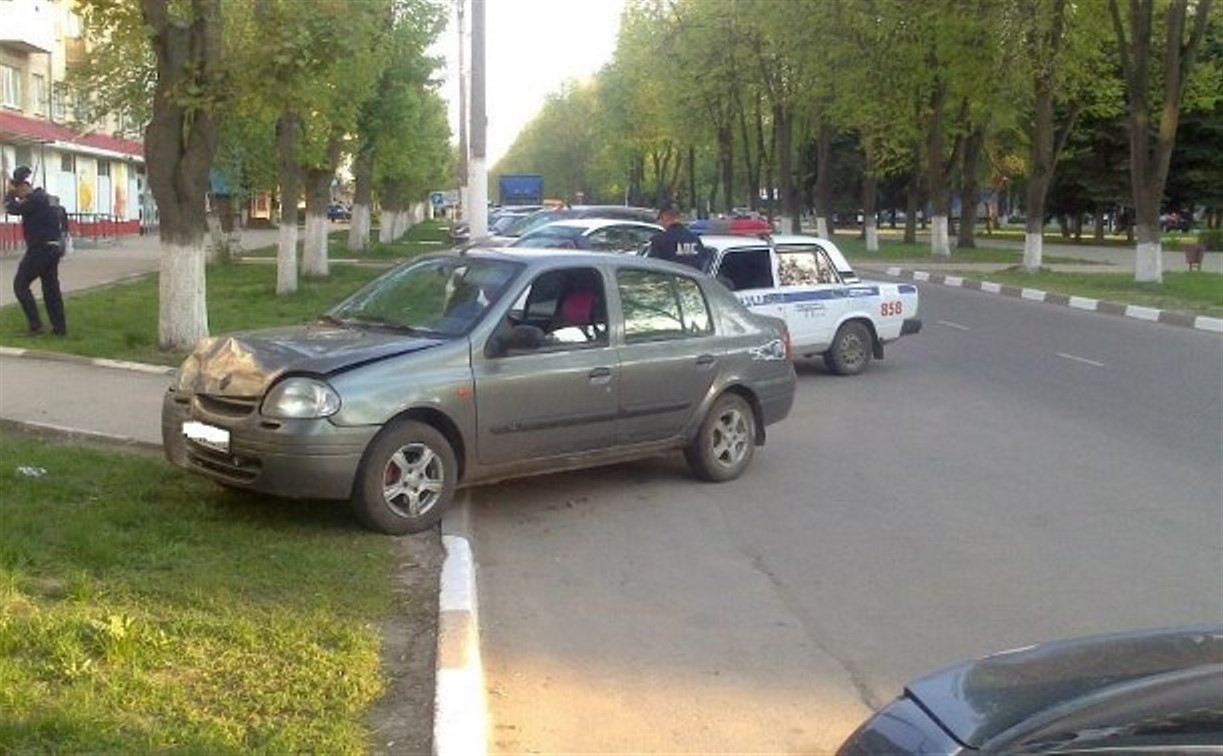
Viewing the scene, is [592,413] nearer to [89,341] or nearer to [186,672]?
[186,672]

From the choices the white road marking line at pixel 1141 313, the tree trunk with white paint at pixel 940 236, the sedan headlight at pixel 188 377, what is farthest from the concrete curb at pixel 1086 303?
the sedan headlight at pixel 188 377

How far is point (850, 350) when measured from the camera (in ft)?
49.4

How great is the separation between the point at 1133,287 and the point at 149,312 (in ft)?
60.1

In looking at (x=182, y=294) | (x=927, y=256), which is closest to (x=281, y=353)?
(x=182, y=294)

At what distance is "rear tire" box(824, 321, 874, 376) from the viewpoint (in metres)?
14.9

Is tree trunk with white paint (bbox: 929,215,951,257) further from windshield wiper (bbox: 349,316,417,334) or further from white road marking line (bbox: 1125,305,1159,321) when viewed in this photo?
windshield wiper (bbox: 349,316,417,334)

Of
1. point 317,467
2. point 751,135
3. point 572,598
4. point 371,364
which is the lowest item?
point 572,598

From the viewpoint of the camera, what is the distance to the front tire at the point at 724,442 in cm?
914

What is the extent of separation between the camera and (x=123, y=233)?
5562cm

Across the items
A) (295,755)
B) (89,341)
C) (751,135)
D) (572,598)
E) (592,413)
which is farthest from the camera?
(751,135)

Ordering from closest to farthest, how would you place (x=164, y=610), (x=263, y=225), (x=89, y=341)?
(x=164, y=610)
(x=89, y=341)
(x=263, y=225)

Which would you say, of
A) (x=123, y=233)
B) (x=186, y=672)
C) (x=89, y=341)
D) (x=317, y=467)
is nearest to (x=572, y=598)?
(x=317, y=467)

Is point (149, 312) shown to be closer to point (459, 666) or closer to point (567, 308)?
point (567, 308)

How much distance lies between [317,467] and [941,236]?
36.4m
